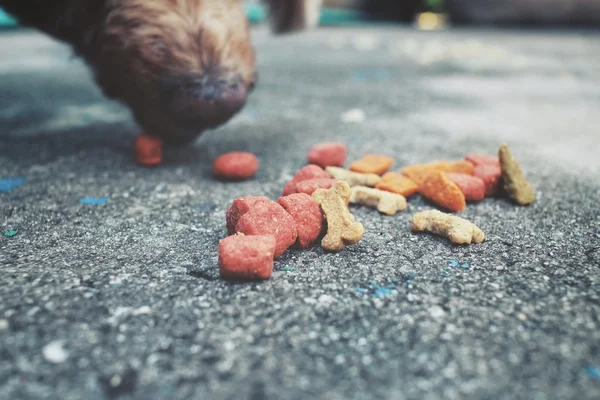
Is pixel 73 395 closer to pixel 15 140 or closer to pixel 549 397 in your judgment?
pixel 549 397

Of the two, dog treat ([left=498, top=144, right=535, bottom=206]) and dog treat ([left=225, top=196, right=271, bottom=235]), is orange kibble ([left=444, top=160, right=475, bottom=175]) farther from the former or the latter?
dog treat ([left=225, top=196, right=271, bottom=235])

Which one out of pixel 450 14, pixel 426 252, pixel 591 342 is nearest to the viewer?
pixel 591 342

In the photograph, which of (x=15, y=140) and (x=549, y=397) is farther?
(x=15, y=140)

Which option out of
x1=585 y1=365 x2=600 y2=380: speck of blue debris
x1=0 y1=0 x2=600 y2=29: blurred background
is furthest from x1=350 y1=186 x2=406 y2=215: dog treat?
x1=0 y1=0 x2=600 y2=29: blurred background

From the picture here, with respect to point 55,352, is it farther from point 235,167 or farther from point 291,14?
point 291,14

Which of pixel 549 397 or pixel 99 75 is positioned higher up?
pixel 99 75

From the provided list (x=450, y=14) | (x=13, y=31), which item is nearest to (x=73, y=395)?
(x=13, y=31)
